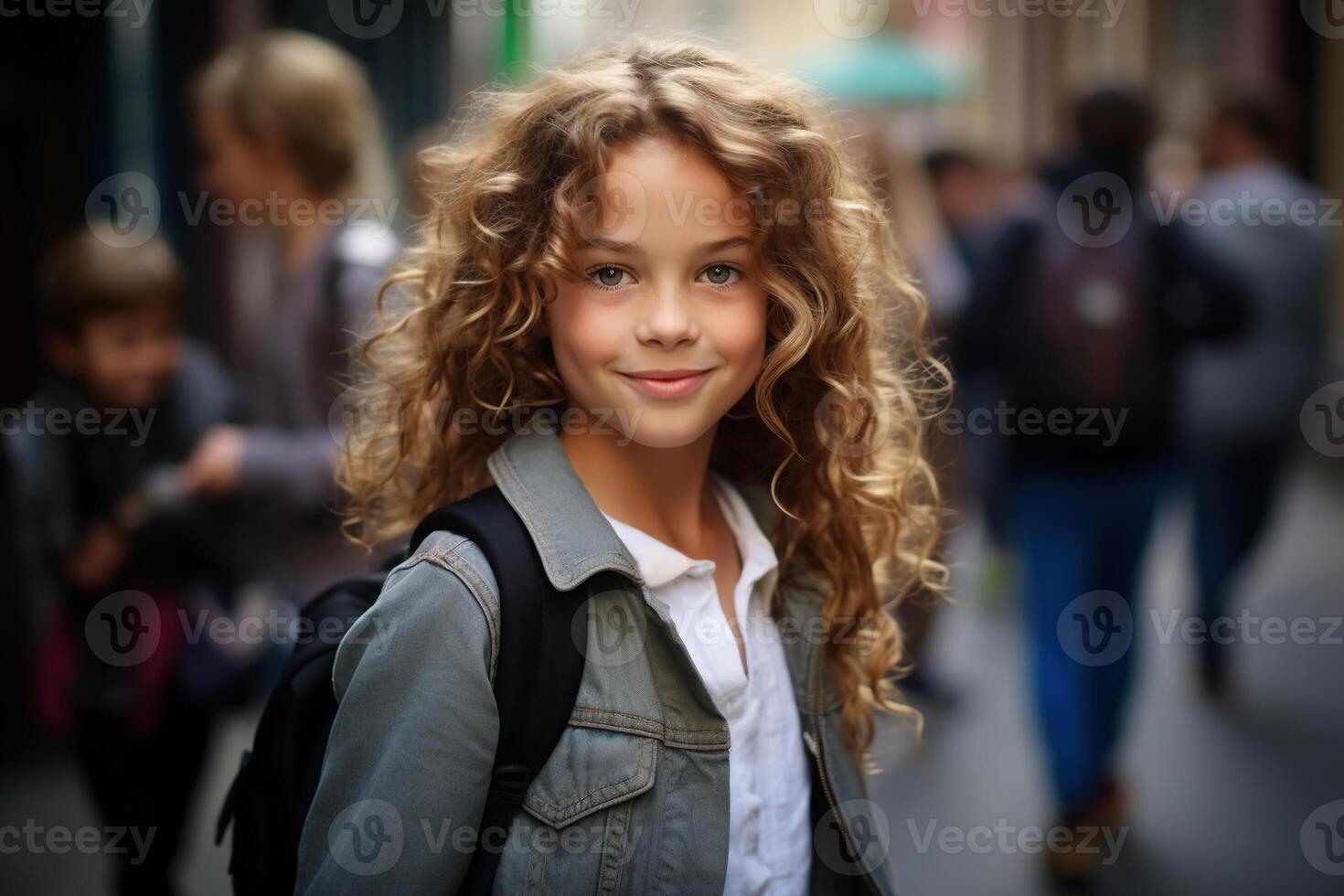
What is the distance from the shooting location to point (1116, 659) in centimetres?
394

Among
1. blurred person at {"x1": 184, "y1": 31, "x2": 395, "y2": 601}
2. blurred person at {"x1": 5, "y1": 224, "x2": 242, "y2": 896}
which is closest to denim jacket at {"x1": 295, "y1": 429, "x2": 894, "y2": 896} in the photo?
blurred person at {"x1": 184, "y1": 31, "x2": 395, "y2": 601}

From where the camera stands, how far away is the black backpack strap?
149 centimetres

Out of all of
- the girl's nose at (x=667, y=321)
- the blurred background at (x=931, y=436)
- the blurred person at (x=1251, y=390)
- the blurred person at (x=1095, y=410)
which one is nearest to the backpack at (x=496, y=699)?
the girl's nose at (x=667, y=321)

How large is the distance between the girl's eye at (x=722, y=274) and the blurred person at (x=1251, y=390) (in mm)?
4180

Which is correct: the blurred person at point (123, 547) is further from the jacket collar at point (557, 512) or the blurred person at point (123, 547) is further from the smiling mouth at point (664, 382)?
the smiling mouth at point (664, 382)

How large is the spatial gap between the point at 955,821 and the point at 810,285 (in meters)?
3.04

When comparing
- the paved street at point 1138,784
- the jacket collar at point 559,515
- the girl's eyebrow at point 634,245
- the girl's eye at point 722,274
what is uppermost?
the girl's eyebrow at point 634,245

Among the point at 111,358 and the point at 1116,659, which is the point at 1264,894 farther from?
the point at 111,358

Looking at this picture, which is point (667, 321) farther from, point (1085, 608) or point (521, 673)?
point (1085, 608)

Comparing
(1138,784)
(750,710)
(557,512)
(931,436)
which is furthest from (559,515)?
(1138,784)

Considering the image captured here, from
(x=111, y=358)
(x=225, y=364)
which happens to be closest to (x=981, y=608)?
(x=225, y=364)

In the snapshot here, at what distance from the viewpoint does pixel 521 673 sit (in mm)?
1497

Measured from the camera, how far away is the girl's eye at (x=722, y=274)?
1648 millimetres

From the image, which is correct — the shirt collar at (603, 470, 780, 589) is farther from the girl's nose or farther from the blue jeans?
the blue jeans
